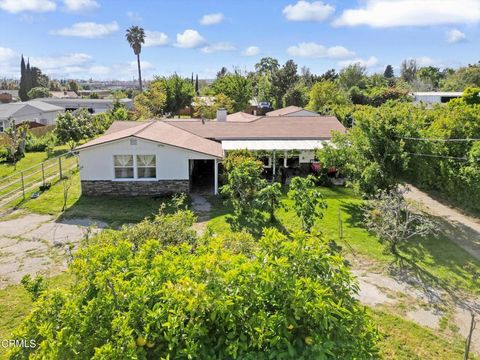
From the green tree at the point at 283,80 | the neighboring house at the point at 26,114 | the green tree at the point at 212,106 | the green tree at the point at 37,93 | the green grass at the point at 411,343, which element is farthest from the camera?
the green tree at the point at 37,93

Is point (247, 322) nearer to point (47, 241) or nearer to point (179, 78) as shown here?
point (47, 241)

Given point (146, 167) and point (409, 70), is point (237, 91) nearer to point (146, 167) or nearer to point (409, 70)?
point (146, 167)

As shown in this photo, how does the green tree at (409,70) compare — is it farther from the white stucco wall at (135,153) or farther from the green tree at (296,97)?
the white stucco wall at (135,153)

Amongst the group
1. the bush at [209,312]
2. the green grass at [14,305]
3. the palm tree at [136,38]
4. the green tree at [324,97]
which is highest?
the palm tree at [136,38]

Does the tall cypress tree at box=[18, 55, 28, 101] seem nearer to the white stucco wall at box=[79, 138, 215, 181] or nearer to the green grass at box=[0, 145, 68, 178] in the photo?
the green grass at box=[0, 145, 68, 178]

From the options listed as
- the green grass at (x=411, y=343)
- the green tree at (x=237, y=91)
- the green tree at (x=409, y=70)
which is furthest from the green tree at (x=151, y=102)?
the green tree at (x=409, y=70)

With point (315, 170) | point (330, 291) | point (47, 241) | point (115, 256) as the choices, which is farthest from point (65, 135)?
point (330, 291)
